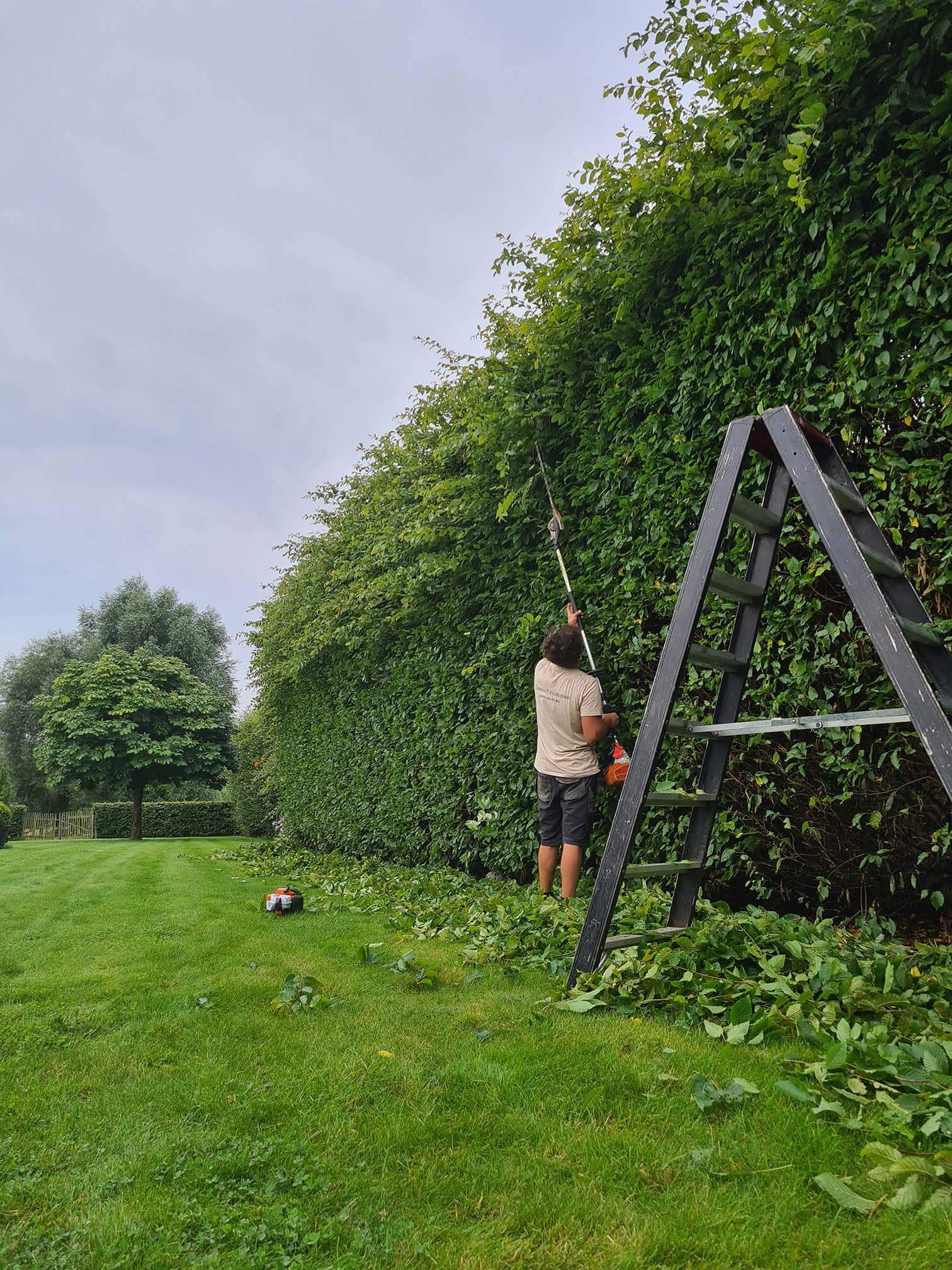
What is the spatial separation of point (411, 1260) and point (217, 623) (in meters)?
35.7

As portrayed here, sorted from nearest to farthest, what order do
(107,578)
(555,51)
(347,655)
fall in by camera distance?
1. (555,51)
2. (347,655)
3. (107,578)

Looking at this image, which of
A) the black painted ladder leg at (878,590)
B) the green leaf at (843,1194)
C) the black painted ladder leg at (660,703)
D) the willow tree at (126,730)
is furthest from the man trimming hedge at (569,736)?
the willow tree at (126,730)

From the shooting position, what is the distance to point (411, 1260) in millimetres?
1343

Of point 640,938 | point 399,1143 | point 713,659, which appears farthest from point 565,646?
point 399,1143

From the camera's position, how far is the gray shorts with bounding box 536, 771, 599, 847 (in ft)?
15.1

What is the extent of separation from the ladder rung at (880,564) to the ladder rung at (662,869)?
4.76 ft

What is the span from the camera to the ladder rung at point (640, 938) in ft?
9.39

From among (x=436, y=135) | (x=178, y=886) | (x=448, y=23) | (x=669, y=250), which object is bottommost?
(x=178, y=886)

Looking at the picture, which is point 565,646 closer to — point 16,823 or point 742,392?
point 742,392

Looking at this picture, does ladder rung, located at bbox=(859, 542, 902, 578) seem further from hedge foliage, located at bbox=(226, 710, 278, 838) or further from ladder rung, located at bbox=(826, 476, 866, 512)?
hedge foliage, located at bbox=(226, 710, 278, 838)

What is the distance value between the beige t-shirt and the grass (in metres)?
1.70

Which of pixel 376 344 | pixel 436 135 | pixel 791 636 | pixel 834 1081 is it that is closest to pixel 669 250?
pixel 791 636

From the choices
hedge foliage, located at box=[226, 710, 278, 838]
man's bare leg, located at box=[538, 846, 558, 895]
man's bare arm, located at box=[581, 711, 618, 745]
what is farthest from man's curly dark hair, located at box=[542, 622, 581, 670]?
hedge foliage, located at box=[226, 710, 278, 838]

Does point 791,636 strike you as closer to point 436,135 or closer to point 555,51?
point 555,51
